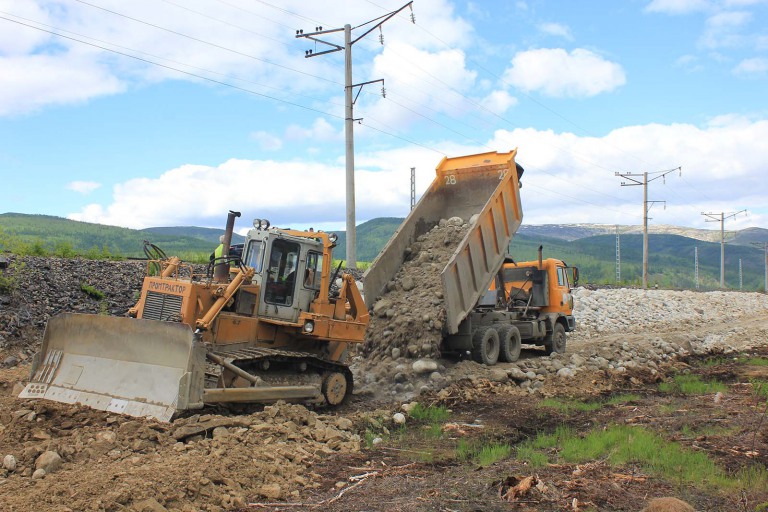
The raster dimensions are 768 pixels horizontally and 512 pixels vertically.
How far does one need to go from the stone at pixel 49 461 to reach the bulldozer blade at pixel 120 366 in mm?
1368

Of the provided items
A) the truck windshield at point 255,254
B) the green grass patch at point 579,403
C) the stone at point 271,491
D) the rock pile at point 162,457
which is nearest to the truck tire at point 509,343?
the green grass patch at point 579,403

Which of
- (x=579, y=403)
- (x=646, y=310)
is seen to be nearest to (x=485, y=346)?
(x=579, y=403)

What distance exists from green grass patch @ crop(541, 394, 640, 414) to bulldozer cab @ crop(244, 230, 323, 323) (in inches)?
146

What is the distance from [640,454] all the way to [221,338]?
5.07 m

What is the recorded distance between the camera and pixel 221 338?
8.77 metres

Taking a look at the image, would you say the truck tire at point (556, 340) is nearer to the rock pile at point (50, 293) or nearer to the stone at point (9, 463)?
the rock pile at point (50, 293)

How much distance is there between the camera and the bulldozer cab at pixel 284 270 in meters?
9.37

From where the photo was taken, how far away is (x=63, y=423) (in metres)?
7.45

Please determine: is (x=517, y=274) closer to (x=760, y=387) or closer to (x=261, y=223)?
(x=760, y=387)

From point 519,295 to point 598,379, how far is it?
4277 mm

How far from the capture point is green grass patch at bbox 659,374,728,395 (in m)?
10.8

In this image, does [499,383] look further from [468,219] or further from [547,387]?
[468,219]

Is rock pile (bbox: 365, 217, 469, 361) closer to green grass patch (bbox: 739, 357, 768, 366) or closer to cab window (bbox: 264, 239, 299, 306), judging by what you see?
cab window (bbox: 264, 239, 299, 306)

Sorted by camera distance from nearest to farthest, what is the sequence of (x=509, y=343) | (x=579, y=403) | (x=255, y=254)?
(x=255, y=254) → (x=579, y=403) → (x=509, y=343)
